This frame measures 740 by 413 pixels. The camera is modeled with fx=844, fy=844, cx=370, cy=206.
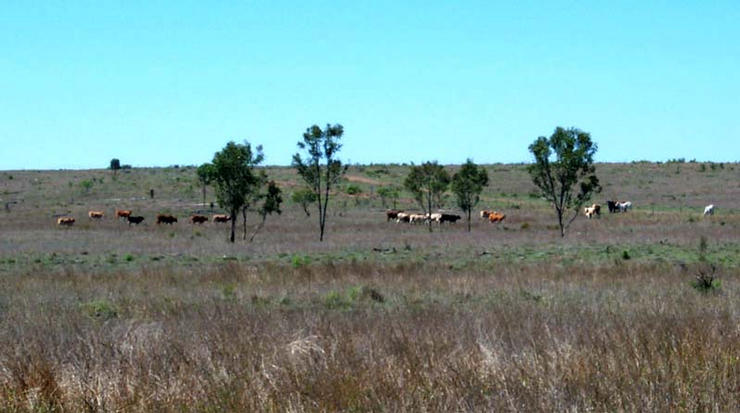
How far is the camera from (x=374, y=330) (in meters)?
9.86

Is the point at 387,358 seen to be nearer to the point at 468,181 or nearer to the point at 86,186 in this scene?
the point at 468,181

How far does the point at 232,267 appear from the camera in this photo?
2389cm

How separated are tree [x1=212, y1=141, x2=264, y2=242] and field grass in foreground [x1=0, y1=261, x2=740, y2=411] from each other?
26177 mm

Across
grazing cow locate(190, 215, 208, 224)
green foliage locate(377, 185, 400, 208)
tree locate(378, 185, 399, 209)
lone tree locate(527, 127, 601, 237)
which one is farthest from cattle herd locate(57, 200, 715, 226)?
lone tree locate(527, 127, 601, 237)

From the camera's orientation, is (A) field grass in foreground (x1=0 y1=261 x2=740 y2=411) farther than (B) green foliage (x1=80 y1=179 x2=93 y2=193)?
No

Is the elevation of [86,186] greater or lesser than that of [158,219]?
greater

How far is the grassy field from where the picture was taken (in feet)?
21.9

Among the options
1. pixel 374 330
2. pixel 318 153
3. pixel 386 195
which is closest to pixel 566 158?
pixel 318 153

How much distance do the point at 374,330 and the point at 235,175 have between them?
32.3m

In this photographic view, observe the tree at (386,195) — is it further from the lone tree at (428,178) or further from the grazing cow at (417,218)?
the lone tree at (428,178)

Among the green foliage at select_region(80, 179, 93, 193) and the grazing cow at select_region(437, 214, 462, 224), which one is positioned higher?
the green foliage at select_region(80, 179, 93, 193)

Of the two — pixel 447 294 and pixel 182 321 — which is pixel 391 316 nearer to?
pixel 182 321

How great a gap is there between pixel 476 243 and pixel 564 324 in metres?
27.4

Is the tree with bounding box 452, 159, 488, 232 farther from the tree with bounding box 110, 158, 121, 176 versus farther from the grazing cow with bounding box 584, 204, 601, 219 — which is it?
the tree with bounding box 110, 158, 121, 176
